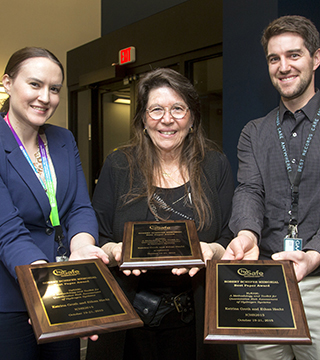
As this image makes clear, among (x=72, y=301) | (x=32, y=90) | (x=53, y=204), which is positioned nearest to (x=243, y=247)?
(x=72, y=301)

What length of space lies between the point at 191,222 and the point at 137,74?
15.3 ft

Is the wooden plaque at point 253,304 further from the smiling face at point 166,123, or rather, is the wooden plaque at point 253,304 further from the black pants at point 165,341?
the smiling face at point 166,123

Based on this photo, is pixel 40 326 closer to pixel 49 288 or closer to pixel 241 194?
pixel 49 288

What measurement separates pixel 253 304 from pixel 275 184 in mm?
752

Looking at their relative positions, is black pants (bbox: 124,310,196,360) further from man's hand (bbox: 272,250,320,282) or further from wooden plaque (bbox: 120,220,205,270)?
man's hand (bbox: 272,250,320,282)

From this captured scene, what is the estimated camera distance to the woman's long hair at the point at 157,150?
1748 mm

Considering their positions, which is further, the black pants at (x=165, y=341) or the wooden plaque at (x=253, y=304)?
the black pants at (x=165, y=341)

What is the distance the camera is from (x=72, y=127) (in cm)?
730

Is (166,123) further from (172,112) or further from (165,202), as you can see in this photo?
(165,202)

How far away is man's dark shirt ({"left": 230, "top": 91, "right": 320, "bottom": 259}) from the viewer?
169 centimetres

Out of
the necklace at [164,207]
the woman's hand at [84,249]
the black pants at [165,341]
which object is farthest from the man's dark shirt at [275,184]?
the woman's hand at [84,249]

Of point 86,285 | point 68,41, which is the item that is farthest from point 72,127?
point 86,285

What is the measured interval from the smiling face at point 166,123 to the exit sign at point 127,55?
4165 millimetres

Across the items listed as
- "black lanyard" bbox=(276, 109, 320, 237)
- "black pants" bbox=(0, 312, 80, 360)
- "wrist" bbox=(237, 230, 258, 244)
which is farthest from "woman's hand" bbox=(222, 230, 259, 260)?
"black pants" bbox=(0, 312, 80, 360)
